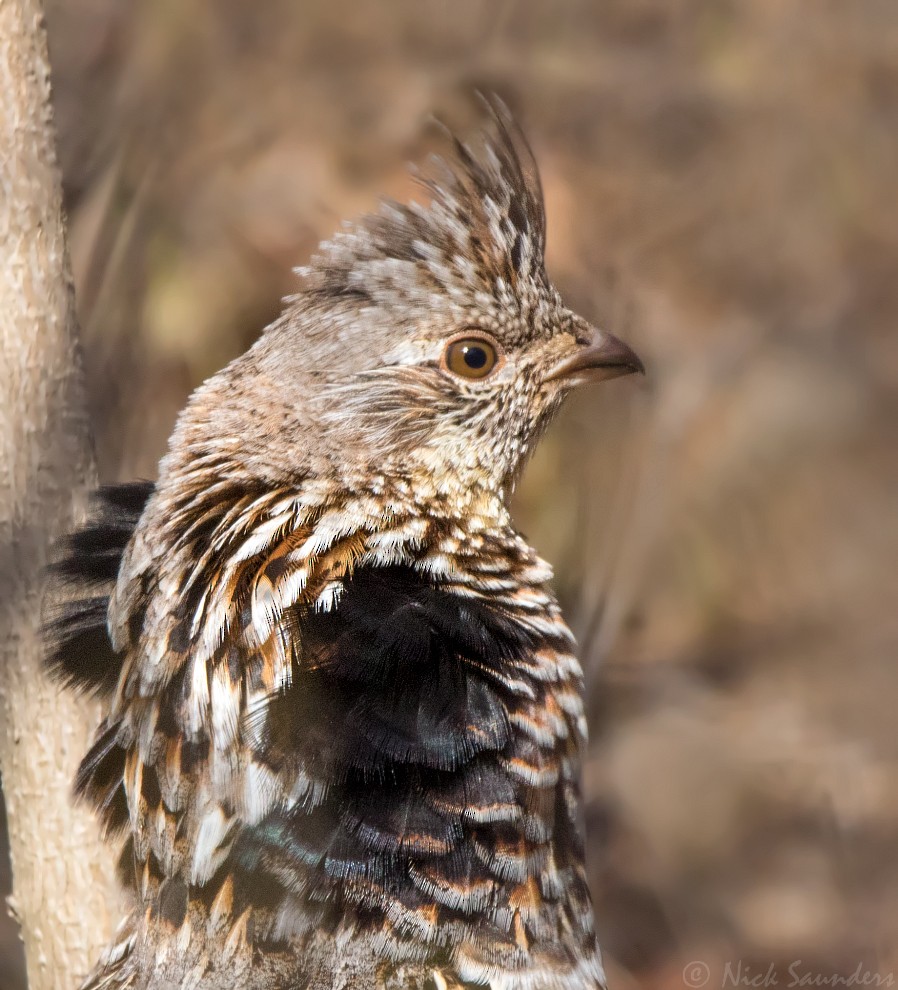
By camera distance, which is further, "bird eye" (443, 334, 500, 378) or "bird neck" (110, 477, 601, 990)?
"bird eye" (443, 334, 500, 378)

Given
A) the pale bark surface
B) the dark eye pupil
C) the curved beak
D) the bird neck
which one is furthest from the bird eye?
the pale bark surface

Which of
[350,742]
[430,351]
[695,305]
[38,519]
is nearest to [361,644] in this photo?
[350,742]

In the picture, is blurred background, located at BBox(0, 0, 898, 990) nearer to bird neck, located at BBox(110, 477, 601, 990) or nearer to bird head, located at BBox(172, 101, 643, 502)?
bird head, located at BBox(172, 101, 643, 502)

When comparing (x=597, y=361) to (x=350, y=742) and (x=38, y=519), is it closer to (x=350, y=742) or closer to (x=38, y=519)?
(x=350, y=742)

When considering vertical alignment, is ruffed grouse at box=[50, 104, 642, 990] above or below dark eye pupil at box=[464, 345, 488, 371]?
below

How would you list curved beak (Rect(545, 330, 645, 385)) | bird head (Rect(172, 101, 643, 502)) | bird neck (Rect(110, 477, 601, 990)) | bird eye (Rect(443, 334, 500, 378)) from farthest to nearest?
curved beak (Rect(545, 330, 645, 385)) → bird eye (Rect(443, 334, 500, 378)) → bird head (Rect(172, 101, 643, 502)) → bird neck (Rect(110, 477, 601, 990))

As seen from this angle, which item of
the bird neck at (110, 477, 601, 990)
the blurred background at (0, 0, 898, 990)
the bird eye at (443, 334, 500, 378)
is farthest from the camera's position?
the blurred background at (0, 0, 898, 990)

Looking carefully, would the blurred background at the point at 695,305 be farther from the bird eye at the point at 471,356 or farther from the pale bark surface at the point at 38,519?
the bird eye at the point at 471,356

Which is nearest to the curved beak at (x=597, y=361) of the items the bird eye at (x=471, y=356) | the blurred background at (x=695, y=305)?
the bird eye at (x=471, y=356)
